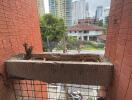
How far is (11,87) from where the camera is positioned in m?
2.06

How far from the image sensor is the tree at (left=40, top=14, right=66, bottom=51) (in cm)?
838

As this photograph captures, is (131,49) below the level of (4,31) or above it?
below

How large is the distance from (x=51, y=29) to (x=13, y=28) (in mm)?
6344

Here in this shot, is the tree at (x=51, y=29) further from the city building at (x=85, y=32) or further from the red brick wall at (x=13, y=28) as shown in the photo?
the red brick wall at (x=13, y=28)

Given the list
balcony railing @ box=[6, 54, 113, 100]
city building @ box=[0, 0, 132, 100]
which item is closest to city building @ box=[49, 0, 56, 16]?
city building @ box=[0, 0, 132, 100]

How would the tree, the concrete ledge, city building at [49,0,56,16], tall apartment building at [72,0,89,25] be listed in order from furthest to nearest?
the tree → city building at [49,0,56,16] → tall apartment building at [72,0,89,25] → the concrete ledge

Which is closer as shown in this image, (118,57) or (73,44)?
(118,57)

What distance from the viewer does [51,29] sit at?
331 inches

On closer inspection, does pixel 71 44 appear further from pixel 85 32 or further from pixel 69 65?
pixel 69 65

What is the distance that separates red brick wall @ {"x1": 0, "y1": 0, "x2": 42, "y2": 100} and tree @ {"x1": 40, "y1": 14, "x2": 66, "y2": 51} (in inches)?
217

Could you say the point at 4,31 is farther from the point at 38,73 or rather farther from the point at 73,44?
the point at 73,44

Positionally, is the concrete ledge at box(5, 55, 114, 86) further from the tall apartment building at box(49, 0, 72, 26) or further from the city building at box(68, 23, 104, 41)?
the city building at box(68, 23, 104, 41)

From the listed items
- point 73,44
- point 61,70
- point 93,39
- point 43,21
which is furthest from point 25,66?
point 93,39

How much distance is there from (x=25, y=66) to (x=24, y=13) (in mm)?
1212
